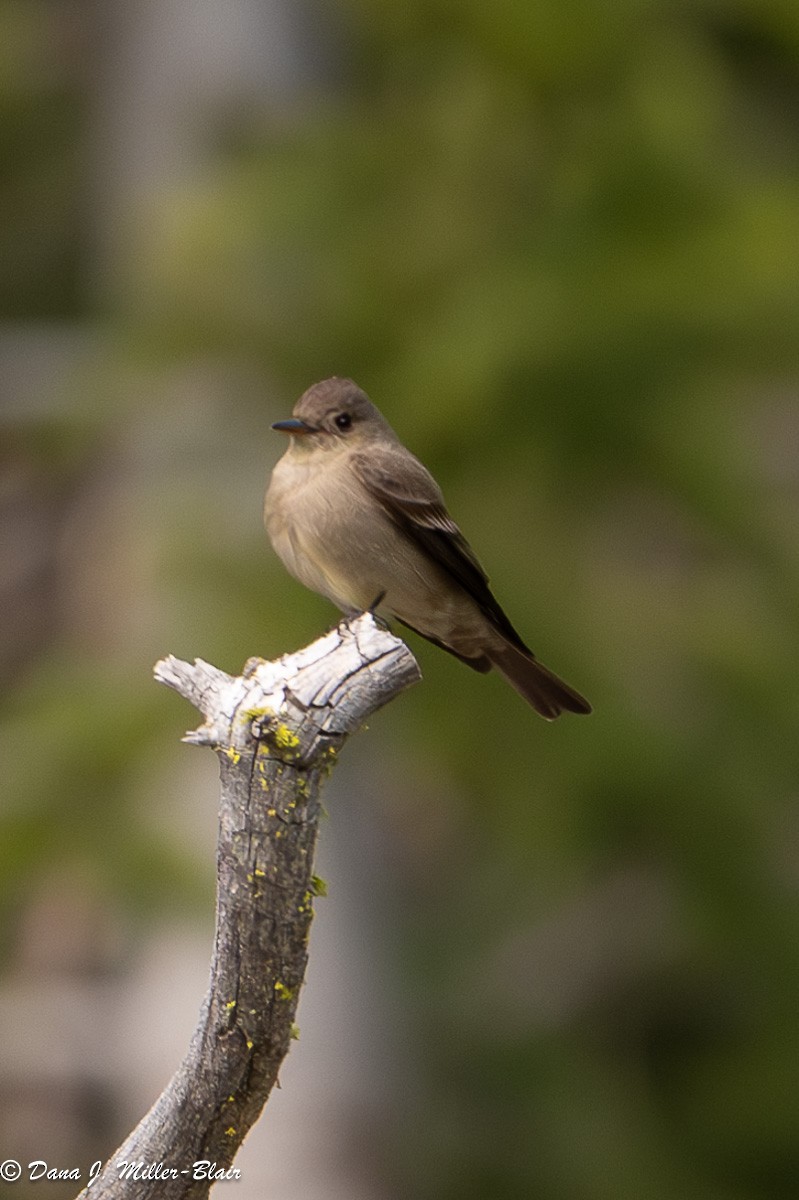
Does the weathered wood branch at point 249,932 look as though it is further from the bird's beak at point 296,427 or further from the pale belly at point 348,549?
the bird's beak at point 296,427

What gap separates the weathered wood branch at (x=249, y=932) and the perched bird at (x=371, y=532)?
59.4 inches

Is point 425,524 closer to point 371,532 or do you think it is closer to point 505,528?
point 371,532

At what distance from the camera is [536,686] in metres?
4.84

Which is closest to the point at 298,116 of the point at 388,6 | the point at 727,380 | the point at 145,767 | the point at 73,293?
the point at 388,6

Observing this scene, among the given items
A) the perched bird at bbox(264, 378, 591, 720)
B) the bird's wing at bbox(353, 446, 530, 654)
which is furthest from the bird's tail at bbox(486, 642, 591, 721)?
the bird's wing at bbox(353, 446, 530, 654)

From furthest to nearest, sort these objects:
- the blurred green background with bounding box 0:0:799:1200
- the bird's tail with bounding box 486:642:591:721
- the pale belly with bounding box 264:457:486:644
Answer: the blurred green background with bounding box 0:0:799:1200 < the bird's tail with bounding box 486:642:591:721 < the pale belly with bounding box 264:457:486:644

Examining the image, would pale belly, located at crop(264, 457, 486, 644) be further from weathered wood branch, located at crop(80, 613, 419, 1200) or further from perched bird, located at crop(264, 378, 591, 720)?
weathered wood branch, located at crop(80, 613, 419, 1200)

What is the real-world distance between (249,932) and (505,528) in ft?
13.9

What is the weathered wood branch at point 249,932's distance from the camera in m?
2.93

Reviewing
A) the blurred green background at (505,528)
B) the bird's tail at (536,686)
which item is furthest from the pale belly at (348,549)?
the blurred green background at (505,528)

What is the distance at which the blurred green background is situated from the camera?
6672 mm

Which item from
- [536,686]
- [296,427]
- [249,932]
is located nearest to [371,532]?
[296,427]

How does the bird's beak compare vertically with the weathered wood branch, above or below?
above

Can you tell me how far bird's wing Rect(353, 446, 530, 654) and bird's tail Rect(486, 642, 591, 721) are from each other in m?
0.17
